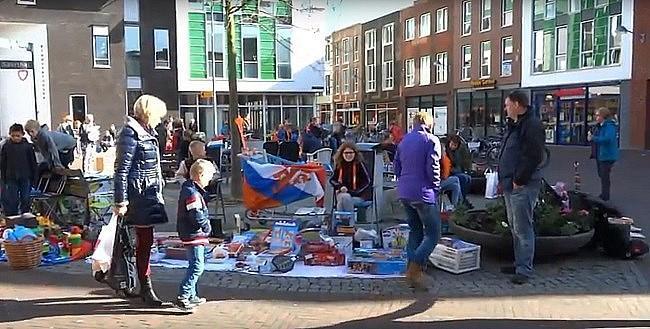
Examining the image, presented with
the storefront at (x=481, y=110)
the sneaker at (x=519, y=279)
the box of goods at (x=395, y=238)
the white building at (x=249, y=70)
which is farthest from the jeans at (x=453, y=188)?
the storefront at (x=481, y=110)

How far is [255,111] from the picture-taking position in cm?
3519

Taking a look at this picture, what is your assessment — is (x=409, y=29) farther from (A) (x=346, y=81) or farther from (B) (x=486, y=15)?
(A) (x=346, y=81)

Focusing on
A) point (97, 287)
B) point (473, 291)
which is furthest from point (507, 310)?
point (97, 287)

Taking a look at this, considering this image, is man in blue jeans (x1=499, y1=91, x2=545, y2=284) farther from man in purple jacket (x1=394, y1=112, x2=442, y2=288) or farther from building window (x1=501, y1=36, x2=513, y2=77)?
building window (x1=501, y1=36, x2=513, y2=77)

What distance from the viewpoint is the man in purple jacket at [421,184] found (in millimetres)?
5879

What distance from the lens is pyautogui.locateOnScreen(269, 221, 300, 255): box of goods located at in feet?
24.4

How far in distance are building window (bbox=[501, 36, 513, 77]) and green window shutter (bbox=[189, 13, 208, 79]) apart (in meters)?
16.4

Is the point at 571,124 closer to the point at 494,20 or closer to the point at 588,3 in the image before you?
the point at 588,3

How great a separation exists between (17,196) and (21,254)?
2469 mm

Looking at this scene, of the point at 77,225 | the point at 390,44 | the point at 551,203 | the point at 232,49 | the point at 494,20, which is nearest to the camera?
the point at 551,203

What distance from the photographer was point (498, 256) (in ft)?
23.8

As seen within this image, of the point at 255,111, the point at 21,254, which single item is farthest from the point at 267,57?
the point at 21,254

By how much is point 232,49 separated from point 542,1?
87.0 feet

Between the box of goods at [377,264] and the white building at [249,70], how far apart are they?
2725 centimetres
